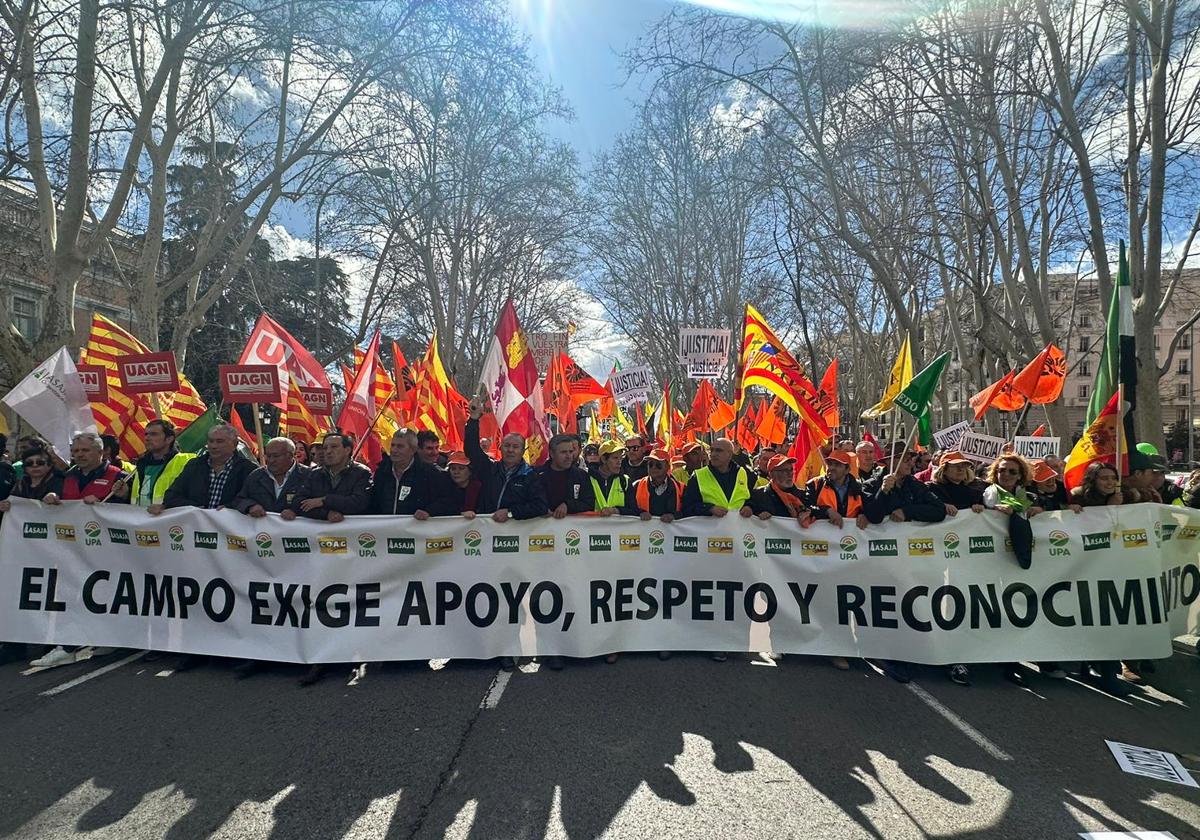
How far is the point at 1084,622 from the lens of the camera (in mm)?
4945

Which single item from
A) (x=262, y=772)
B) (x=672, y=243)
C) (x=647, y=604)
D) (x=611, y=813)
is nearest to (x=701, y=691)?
(x=647, y=604)

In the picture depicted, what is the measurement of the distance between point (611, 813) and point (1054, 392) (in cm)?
828

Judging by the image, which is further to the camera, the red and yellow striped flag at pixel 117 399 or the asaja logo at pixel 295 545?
the red and yellow striped flag at pixel 117 399

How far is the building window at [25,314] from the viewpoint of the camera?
72.6 ft

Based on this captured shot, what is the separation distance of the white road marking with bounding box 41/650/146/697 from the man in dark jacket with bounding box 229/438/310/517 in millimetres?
1344

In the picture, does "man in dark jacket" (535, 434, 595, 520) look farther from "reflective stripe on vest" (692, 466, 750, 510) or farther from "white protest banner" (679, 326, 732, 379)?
"white protest banner" (679, 326, 732, 379)

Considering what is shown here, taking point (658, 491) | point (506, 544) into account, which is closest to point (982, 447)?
point (658, 491)

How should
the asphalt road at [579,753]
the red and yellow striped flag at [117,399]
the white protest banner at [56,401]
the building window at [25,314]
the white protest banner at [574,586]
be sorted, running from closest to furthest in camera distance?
the asphalt road at [579,753], the white protest banner at [574,586], the white protest banner at [56,401], the red and yellow striped flag at [117,399], the building window at [25,314]

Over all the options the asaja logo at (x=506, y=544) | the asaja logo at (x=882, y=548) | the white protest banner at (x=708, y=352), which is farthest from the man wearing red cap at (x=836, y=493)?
the white protest banner at (x=708, y=352)

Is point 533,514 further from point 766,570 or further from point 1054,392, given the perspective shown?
point 1054,392

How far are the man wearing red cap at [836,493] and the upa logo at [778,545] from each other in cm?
41

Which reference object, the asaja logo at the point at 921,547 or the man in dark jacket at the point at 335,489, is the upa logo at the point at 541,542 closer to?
the man in dark jacket at the point at 335,489

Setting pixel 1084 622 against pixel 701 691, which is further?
pixel 1084 622

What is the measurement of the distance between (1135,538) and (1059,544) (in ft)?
1.88
